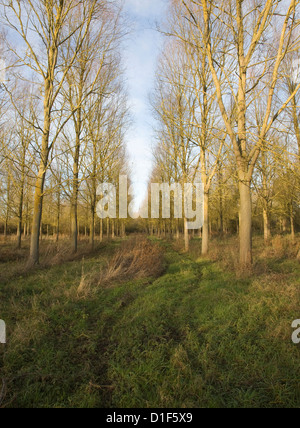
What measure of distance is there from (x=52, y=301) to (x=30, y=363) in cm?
183

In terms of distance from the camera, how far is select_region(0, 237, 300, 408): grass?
221 cm

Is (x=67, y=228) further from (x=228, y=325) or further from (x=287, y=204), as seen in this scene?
(x=228, y=325)

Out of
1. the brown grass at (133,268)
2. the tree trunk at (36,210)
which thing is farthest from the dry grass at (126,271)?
the tree trunk at (36,210)

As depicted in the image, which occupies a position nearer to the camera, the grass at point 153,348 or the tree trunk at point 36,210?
the grass at point 153,348

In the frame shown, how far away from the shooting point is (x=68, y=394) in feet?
7.33

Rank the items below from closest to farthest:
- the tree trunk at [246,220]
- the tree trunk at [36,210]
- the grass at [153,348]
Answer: the grass at [153,348] < the tree trunk at [246,220] < the tree trunk at [36,210]

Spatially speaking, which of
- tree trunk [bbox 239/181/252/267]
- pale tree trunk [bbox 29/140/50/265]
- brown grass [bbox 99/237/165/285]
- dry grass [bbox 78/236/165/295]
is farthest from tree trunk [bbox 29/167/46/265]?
tree trunk [bbox 239/181/252/267]

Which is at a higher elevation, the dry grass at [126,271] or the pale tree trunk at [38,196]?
the pale tree trunk at [38,196]

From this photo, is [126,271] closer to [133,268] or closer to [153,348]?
[133,268]

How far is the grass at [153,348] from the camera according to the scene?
7.24 feet

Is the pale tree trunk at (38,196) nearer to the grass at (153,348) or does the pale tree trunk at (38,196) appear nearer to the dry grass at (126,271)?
the dry grass at (126,271)

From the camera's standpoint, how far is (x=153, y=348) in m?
2.99
